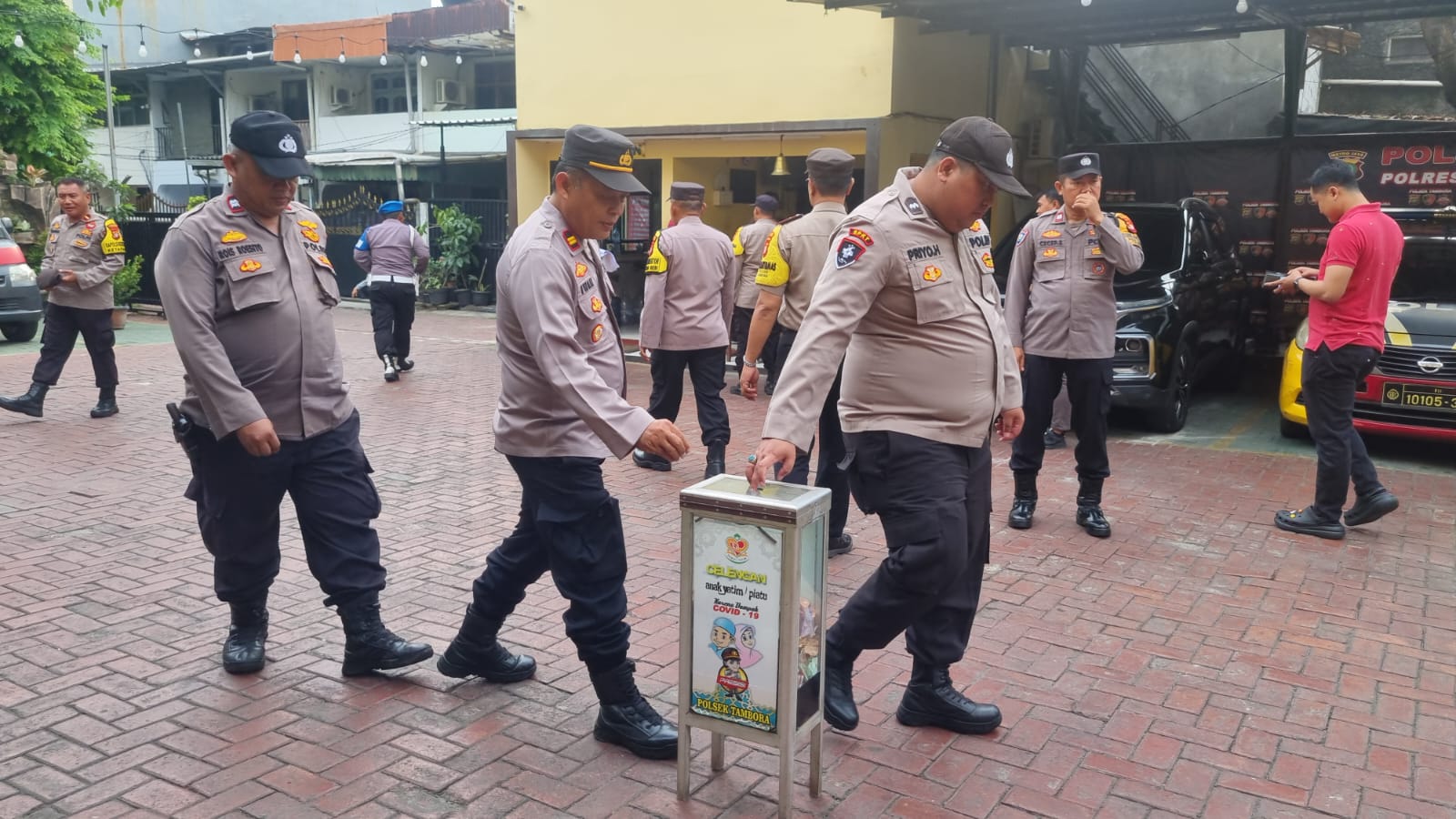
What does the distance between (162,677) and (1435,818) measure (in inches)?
154

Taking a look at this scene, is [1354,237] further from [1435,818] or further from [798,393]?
[798,393]

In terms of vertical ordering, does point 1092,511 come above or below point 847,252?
below

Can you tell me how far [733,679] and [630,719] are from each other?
0.52 meters

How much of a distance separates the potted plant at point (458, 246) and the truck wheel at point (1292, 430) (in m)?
13.4

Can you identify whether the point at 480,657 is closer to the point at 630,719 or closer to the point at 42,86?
the point at 630,719

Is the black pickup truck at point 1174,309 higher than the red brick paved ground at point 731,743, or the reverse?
the black pickup truck at point 1174,309

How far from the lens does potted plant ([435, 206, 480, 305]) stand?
735 inches

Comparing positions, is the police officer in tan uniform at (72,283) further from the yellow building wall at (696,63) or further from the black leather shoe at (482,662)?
the yellow building wall at (696,63)

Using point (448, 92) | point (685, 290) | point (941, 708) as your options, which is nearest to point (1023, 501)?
point (685, 290)

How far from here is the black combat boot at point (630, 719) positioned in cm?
339

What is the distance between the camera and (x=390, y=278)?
1090 cm

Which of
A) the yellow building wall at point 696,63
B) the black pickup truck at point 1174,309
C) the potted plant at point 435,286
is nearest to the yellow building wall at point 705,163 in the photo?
the yellow building wall at point 696,63

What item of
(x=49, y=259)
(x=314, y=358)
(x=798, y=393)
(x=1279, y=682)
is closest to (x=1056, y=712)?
(x=1279, y=682)

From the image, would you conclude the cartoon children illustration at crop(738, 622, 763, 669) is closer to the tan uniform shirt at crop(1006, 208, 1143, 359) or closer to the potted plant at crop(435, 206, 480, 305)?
the tan uniform shirt at crop(1006, 208, 1143, 359)
